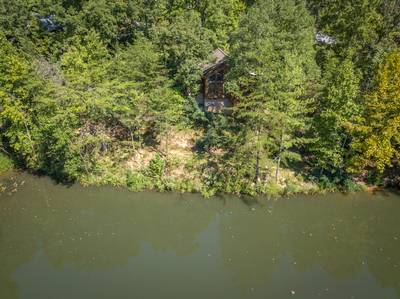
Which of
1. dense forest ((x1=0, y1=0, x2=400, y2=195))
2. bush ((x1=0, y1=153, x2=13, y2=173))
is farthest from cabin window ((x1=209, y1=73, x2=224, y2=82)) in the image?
bush ((x1=0, y1=153, x2=13, y2=173))

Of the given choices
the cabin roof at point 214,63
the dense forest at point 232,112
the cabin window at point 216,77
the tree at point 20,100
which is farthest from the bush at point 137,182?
the cabin window at point 216,77

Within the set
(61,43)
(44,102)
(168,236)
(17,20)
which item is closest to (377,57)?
(168,236)

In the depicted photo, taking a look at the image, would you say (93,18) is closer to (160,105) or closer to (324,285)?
(160,105)

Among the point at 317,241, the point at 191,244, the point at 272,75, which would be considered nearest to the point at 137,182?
the point at 191,244

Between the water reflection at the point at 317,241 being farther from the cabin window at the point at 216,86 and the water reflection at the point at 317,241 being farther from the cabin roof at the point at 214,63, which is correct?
the cabin roof at the point at 214,63

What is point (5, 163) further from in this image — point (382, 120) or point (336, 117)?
point (382, 120)

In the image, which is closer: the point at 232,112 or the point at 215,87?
the point at 232,112

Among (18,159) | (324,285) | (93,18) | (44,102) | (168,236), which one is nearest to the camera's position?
(324,285)

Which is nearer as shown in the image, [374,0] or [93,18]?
[374,0]
